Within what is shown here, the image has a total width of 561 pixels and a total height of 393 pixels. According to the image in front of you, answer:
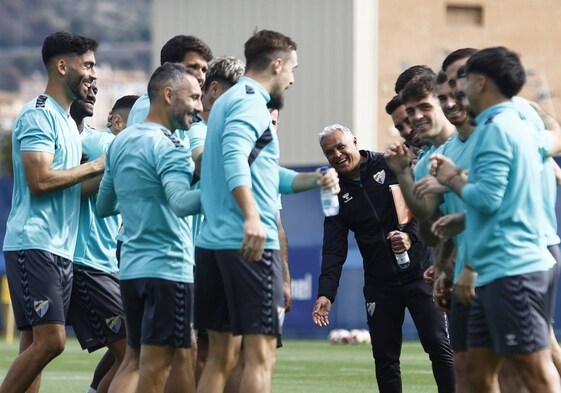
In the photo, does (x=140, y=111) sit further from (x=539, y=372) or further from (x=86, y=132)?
(x=539, y=372)

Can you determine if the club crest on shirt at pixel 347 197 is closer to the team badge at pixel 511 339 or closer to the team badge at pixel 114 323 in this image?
the team badge at pixel 114 323

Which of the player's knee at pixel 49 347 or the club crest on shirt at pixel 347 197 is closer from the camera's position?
the player's knee at pixel 49 347

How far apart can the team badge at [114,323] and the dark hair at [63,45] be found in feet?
5.64

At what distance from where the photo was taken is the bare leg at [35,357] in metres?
9.00

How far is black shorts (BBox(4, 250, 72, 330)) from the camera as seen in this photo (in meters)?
9.08

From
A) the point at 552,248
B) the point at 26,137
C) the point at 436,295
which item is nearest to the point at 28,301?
the point at 26,137

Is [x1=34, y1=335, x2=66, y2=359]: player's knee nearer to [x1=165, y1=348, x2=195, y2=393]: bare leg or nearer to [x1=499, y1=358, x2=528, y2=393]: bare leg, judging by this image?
[x1=165, y1=348, x2=195, y2=393]: bare leg

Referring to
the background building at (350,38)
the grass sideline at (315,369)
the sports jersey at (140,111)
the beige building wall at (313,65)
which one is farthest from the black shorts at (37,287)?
the beige building wall at (313,65)

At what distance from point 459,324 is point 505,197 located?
3.78ft

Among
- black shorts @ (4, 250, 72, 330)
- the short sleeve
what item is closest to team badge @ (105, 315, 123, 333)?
black shorts @ (4, 250, 72, 330)

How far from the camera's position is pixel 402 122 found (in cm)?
1037

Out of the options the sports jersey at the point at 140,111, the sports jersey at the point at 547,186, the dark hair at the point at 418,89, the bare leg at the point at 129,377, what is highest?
the dark hair at the point at 418,89

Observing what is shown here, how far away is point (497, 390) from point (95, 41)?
3.75 metres

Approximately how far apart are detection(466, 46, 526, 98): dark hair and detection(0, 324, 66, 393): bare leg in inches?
127
